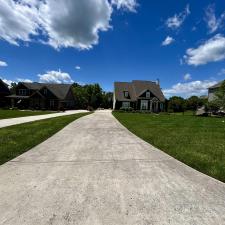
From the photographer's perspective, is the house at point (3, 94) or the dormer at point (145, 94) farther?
the house at point (3, 94)

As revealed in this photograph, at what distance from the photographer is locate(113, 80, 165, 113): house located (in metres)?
45.4

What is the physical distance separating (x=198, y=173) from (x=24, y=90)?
51530mm

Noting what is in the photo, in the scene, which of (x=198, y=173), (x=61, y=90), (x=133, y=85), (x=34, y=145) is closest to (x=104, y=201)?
(x=198, y=173)

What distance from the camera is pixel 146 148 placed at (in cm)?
752

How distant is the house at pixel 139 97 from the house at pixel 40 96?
13.9m

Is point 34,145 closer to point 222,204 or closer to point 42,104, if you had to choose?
point 222,204

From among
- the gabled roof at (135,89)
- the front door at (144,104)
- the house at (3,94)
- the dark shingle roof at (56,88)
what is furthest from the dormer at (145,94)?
the house at (3,94)

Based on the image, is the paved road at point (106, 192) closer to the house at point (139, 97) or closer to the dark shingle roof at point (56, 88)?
the house at point (139, 97)

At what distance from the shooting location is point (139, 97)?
148 ft

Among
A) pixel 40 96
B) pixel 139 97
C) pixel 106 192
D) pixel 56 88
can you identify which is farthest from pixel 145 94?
pixel 106 192

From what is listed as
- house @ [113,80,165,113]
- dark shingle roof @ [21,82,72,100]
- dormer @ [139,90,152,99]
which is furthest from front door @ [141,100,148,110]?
dark shingle roof @ [21,82,72,100]

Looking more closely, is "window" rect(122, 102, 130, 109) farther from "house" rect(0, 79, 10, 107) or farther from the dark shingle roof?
"house" rect(0, 79, 10, 107)

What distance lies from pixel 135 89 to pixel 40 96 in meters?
22.7

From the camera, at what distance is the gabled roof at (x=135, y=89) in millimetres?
45875
